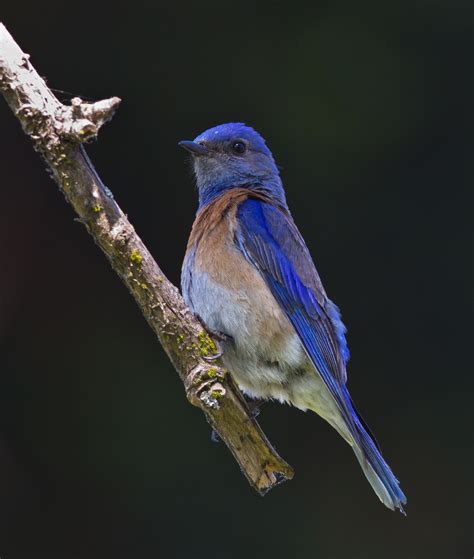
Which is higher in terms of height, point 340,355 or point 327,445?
point 340,355

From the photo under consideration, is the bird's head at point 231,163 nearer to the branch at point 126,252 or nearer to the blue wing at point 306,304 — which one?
the blue wing at point 306,304

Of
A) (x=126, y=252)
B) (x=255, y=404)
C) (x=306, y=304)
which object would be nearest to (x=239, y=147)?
(x=306, y=304)

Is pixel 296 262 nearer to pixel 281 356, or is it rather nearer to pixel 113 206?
pixel 281 356

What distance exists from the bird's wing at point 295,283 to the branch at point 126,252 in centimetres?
50

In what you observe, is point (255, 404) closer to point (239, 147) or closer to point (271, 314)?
point (271, 314)

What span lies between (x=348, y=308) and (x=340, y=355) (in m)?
1.85

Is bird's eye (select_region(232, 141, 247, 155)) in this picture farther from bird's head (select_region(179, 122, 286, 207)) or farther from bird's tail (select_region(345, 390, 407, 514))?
bird's tail (select_region(345, 390, 407, 514))

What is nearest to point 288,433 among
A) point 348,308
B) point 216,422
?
point 348,308

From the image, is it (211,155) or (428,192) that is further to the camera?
(428,192)

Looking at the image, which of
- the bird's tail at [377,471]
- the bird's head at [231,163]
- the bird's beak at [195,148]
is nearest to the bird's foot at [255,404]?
the bird's tail at [377,471]

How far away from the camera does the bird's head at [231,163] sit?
4.71m

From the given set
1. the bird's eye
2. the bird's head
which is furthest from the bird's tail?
the bird's eye

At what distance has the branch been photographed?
301cm

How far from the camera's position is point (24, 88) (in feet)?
9.91
